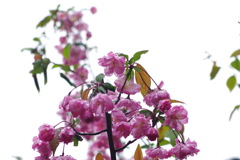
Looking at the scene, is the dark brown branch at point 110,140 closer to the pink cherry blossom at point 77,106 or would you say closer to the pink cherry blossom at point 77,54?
the pink cherry blossom at point 77,106

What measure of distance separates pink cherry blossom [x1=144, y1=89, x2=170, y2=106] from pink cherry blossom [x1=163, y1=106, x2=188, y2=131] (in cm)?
5

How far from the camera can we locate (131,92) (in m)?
0.98

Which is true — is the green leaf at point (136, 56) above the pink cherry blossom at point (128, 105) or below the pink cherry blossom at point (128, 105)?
above

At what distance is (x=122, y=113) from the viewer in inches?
35.9

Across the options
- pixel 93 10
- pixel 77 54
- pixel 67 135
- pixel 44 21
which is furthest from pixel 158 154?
pixel 93 10

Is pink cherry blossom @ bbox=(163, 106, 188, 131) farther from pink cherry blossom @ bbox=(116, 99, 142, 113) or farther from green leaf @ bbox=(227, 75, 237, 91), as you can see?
green leaf @ bbox=(227, 75, 237, 91)

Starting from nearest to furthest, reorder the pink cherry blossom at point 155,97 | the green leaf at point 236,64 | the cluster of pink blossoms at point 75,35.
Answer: the pink cherry blossom at point 155,97, the green leaf at point 236,64, the cluster of pink blossoms at point 75,35

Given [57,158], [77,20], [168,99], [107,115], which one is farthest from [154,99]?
[77,20]

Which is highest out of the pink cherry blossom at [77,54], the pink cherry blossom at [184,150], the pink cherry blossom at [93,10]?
the pink cherry blossom at [93,10]

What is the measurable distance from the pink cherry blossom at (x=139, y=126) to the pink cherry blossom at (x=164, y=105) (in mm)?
57

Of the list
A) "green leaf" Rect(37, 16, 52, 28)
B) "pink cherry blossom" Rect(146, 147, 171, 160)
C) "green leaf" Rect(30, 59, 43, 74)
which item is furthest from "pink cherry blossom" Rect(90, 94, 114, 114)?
"green leaf" Rect(37, 16, 52, 28)

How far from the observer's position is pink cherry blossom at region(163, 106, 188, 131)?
904 mm

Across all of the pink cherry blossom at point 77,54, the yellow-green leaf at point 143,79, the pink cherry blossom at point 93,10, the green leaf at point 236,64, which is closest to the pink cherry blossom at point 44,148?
Answer: the yellow-green leaf at point 143,79

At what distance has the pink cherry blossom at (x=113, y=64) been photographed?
98cm
